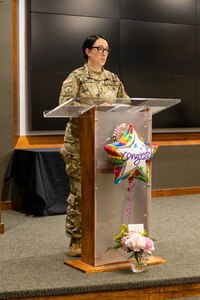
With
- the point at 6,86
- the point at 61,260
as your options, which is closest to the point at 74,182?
the point at 61,260

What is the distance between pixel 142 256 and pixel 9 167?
9.16 feet

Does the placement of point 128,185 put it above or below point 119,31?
below

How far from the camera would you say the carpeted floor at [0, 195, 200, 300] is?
10.7 ft

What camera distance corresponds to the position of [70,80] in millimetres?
3828

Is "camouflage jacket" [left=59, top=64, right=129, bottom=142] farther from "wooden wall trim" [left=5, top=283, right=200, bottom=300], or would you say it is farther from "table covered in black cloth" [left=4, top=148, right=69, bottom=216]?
"table covered in black cloth" [left=4, top=148, right=69, bottom=216]

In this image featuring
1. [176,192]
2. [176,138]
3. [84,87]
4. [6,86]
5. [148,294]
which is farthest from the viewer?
[176,138]

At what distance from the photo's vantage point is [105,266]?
→ 11.7 feet

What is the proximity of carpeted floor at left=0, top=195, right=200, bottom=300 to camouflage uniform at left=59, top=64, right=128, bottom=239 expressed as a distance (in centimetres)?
31

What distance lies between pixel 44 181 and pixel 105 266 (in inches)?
89.4

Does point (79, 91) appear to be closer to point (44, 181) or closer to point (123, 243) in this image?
point (123, 243)

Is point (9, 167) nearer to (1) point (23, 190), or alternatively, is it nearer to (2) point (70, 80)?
(1) point (23, 190)

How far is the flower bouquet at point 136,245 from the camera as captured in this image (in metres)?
3.42

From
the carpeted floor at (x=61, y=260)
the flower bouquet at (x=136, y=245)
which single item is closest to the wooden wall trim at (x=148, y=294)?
the carpeted floor at (x=61, y=260)

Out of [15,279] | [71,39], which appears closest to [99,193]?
[15,279]
